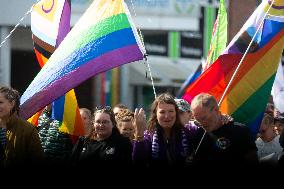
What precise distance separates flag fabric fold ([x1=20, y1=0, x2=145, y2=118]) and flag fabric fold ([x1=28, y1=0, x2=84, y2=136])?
54cm

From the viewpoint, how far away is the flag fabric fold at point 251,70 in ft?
21.7

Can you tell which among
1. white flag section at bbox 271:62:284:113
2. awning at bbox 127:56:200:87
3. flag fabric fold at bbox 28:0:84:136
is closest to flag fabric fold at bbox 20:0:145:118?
flag fabric fold at bbox 28:0:84:136

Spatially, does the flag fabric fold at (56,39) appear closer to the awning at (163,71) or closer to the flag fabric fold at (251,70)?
the flag fabric fold at (251,70)

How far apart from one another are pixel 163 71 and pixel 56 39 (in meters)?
17.1

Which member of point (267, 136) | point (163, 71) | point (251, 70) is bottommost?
point (267, 136)

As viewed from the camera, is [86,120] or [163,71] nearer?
[86,120]

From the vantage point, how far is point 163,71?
2450 cm

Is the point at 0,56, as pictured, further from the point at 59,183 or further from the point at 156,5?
the point at 59,183

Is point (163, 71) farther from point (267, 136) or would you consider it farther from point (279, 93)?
point (267, 136)

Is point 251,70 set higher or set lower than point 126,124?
higher

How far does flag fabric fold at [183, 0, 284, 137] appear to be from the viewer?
6617 millimetres

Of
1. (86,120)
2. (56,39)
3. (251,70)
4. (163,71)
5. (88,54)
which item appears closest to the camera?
(88,54)

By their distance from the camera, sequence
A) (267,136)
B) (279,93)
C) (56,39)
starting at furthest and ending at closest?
(279,93), (56,39), (267,136)

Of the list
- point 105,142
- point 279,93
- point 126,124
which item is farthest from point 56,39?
point 279,93
